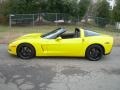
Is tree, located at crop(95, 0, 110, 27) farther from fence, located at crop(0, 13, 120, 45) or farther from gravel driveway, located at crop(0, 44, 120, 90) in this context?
gravel driveway, located at crop(0, 44, 120, 90)

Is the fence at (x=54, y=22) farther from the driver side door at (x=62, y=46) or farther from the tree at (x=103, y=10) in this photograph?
the driver side door at (x=62, y=46)

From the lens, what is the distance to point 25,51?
10.4 metres

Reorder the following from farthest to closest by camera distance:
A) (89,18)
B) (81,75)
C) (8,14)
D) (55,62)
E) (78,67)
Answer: (89,18) → (8,14) → (55,62) → (78,67) → (81,75)

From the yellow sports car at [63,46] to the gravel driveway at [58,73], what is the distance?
0.24 meters

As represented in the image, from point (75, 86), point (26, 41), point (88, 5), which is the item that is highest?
point (88, 5)

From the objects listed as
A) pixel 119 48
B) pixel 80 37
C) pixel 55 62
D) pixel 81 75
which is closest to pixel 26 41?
pixel 55 62

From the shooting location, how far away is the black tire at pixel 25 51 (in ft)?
34.0

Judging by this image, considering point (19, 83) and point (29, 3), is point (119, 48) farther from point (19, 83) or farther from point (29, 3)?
point (29, 3)

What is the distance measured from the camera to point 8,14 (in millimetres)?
26188

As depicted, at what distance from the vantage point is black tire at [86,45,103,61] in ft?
34.5

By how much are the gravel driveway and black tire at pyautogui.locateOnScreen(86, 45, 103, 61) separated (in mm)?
197

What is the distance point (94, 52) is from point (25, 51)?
2.54 m

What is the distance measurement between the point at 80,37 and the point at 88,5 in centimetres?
1935

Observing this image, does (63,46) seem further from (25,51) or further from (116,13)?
(116,13)
